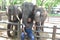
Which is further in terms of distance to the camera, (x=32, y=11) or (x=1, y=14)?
(x=1, y=14)

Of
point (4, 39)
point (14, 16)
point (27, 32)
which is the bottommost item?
point (4, 39)

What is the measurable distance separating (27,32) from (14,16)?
1.14 m

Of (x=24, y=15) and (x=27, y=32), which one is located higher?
(x=24, y=15)

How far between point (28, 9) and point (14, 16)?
1.20 metres

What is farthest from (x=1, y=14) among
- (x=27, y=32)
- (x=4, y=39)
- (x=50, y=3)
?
(x=27, y=32)

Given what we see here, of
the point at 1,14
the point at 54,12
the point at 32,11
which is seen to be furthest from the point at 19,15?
the point at 54,12

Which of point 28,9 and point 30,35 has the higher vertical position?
point 28,9

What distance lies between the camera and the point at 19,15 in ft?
17.1

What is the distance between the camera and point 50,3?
11.7 meters

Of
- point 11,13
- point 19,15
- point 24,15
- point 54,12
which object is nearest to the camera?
point 24,15

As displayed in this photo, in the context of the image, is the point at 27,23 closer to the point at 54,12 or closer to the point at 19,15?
the point at 19,15

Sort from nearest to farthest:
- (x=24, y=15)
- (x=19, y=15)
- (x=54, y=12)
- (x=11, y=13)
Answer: (x=24, y=15) < (x=19, y=15) < (x=11, y=13) < (x=54, y=12)

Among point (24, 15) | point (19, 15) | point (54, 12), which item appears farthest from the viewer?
point (54, 12)

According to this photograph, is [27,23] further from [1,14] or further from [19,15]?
[1,14]
